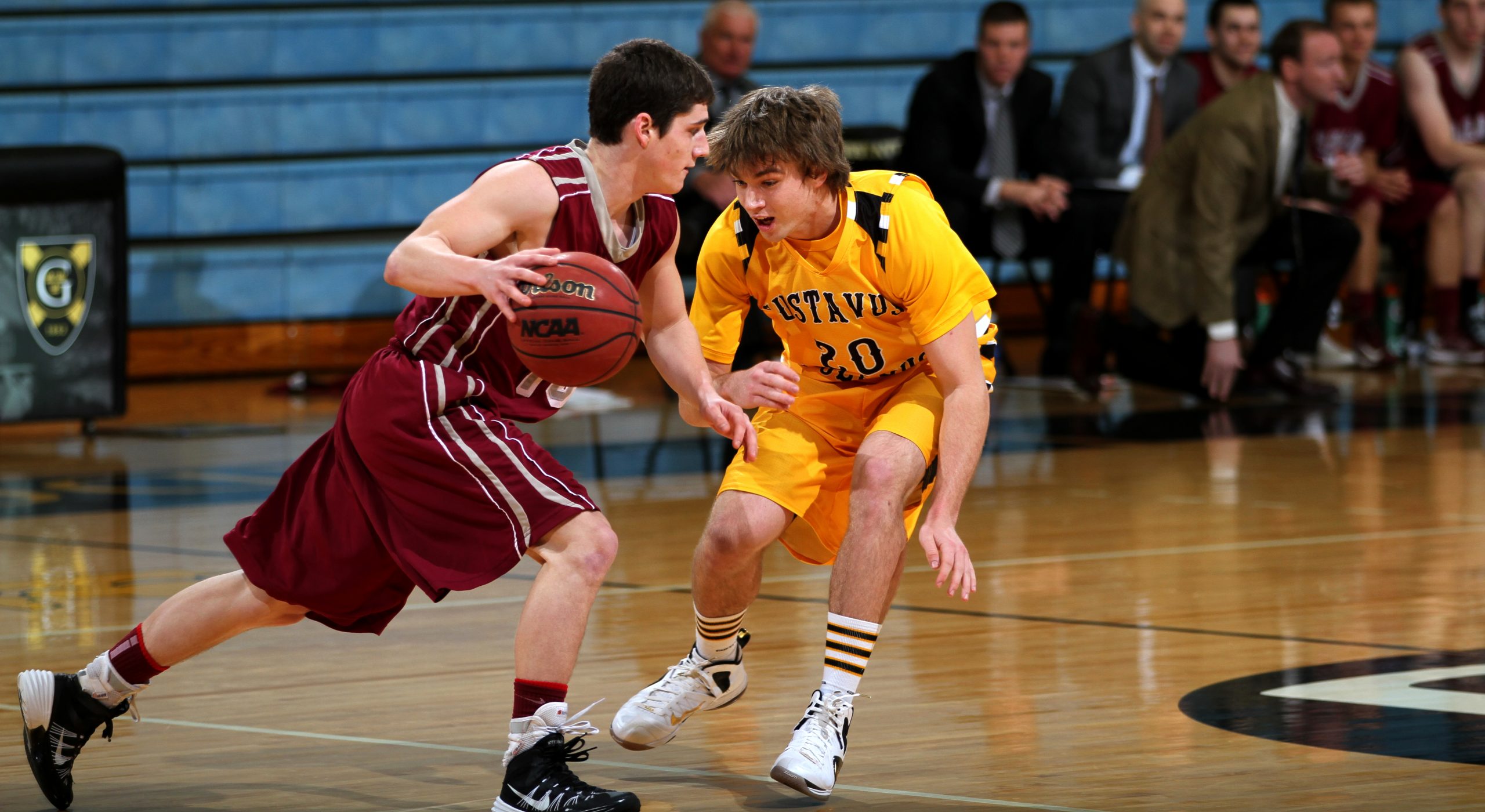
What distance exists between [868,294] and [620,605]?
1.34m

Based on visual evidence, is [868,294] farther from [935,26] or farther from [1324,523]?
[935,26]

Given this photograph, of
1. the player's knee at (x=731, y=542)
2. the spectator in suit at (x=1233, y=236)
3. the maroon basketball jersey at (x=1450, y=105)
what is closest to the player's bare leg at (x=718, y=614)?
the player's knee at (x=731, y=542)

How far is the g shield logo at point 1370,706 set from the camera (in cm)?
319

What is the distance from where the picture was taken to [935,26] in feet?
34.5

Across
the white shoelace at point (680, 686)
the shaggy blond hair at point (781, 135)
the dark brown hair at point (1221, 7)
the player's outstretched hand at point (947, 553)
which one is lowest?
the white shoelace at point (680, 686)

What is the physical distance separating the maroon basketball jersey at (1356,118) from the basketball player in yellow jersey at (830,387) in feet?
20.1

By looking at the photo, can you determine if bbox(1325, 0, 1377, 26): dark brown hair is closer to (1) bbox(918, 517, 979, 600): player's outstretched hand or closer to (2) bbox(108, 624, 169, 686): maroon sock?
(1) bbox(918, 517, 979, 600): player's outstretched hand

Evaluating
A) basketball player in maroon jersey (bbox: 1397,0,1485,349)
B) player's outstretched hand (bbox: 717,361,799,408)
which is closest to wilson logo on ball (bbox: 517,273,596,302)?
player's outstretched hand (bbox: 717,361,799,408)

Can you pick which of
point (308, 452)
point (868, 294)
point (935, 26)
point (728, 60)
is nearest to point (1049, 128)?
point (728, 60)

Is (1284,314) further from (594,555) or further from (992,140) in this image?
(594,555)

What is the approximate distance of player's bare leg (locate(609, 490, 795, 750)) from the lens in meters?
3.30

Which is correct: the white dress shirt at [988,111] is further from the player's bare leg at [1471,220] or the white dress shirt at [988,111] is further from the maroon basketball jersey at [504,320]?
the maroon basketball jersey at [504,320]

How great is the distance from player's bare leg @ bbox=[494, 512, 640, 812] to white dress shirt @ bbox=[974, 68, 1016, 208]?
5.64m

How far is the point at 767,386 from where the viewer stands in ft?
10.8
